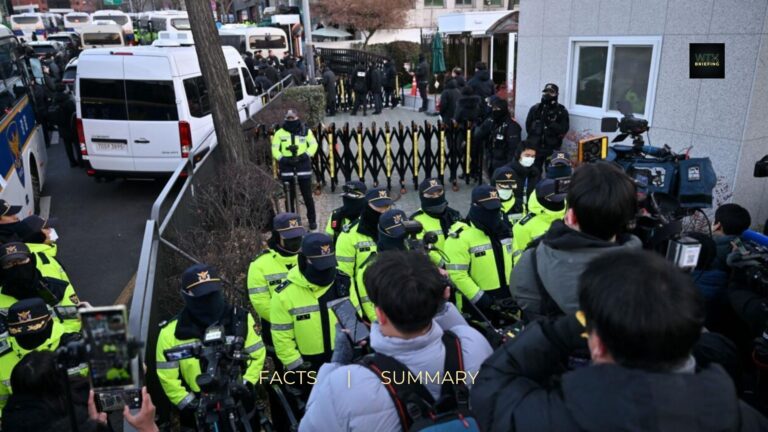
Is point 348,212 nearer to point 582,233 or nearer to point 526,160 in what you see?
point 526,160

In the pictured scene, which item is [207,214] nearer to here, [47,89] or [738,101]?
[738,101]

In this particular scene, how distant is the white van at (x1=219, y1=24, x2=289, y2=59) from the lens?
2717cm

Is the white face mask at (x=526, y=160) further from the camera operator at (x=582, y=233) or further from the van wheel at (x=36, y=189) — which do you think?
the van wheel at (x=36, y=189)

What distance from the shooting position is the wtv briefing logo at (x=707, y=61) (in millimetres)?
6742

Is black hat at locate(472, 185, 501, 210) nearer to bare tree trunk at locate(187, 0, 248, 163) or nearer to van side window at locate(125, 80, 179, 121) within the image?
bare tree trunk at locate(187, 0, 248, 163)

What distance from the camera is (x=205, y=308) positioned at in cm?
357

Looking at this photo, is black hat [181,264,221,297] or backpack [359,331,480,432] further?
black hat [181,264,221,297]

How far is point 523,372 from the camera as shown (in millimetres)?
1725

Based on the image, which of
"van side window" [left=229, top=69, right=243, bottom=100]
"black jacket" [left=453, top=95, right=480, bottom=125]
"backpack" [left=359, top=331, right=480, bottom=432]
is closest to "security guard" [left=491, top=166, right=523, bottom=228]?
"backpack" [left=359, top=331, right=480, bottom=432]

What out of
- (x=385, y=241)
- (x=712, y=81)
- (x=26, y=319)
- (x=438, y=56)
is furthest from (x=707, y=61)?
(x=438, y=56)

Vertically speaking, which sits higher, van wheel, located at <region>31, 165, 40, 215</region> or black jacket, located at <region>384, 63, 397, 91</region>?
black jacket, located at <region>384, 63, 397, 91</region>

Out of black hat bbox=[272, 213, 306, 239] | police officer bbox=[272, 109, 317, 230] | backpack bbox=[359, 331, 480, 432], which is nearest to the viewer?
backpack bbox=[359, 331, 480, 432]

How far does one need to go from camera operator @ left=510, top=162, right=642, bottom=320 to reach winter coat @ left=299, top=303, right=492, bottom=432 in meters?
0.37

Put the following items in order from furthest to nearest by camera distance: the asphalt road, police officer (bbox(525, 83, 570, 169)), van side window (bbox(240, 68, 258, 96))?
van side window (bbox(240, 68, 258, 96)) < police officer (bbox(525, 83, 570, 169)) < the asphalt road
